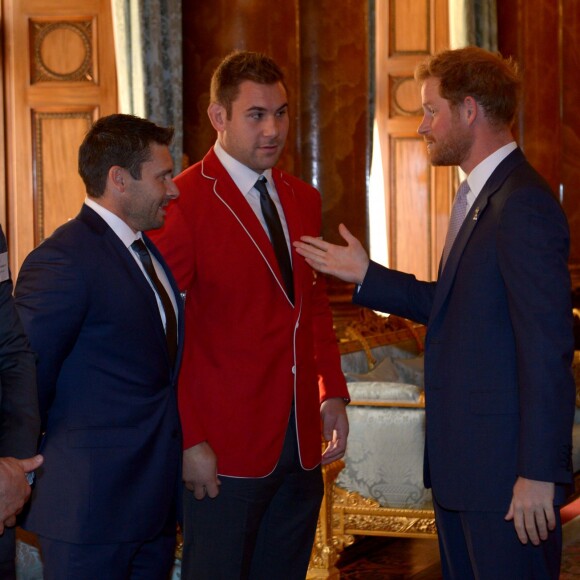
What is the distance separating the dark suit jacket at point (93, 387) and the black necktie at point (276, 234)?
1.58ft

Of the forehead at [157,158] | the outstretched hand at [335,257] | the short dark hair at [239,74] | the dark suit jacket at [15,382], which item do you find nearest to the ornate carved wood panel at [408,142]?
the short dark hair at [239,74]

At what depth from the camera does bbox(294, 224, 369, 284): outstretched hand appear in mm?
2594

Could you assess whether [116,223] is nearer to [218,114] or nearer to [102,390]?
[102,390]

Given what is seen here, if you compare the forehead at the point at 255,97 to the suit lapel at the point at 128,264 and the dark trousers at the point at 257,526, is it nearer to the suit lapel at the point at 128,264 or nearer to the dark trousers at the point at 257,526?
the suit lapel at the point at 128,264

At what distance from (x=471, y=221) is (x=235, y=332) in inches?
25.4

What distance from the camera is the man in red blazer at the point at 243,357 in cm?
255

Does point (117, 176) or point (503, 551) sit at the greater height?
point (117, 176)

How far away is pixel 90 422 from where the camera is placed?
7.18 ft

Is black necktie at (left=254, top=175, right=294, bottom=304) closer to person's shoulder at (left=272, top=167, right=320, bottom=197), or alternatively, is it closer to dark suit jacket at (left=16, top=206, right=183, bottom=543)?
person's shoulder at (left=272, top=167, right=320, bottom=197)

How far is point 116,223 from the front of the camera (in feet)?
7.70

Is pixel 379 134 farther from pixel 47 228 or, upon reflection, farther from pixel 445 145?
pixel 445 145

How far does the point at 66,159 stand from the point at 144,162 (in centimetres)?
342

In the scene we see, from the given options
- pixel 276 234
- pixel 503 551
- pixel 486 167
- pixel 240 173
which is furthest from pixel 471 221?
pixel 503 551

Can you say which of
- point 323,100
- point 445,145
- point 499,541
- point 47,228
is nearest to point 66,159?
point 47,228
